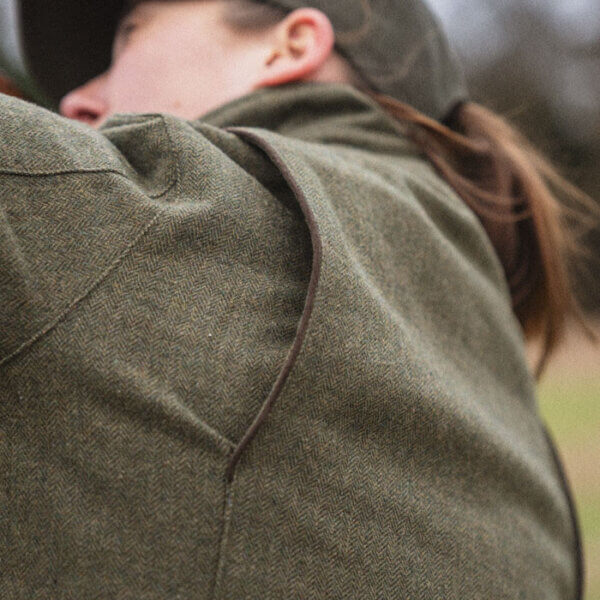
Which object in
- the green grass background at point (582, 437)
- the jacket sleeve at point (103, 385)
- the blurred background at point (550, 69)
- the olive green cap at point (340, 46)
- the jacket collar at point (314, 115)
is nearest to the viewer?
the jacket sleeve at point (103, 385)

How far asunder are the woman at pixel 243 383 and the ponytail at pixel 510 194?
23 cm

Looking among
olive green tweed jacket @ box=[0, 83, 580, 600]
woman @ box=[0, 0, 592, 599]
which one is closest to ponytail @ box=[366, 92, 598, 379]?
Answer: woman @ box=[0, 0, 592, 599]

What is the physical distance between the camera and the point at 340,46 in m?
1.31

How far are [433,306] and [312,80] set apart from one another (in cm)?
46

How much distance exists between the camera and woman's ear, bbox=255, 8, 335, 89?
4.13ft

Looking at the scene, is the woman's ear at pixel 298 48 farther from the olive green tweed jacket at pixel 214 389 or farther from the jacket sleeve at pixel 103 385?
the jacket sleeve at pixel 103 385

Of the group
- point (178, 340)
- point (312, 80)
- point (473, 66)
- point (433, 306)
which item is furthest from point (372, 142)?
point (473, 66)

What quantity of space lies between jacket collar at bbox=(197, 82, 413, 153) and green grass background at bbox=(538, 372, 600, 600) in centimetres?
109

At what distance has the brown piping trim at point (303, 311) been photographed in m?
0.79

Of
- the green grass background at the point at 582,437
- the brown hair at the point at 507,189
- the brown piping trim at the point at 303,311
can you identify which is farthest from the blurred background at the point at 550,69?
the brown piping trim at the point at 303,311

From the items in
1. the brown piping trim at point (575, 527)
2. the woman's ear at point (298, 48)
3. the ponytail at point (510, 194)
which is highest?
the woman's ear at point (298, 48)

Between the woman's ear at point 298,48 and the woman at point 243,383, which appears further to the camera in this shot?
the woman's ear at point 298,48

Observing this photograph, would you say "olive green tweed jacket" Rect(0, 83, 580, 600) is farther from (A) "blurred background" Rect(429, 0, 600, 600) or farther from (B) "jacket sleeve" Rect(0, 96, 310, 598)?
(A) "blurred background" Rect(429, 0, 600, 600)

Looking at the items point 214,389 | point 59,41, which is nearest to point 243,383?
point 214,389
